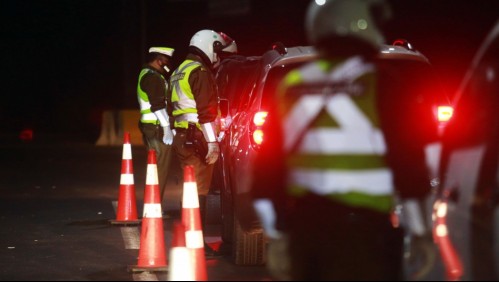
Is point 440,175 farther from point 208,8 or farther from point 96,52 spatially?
point 96,52

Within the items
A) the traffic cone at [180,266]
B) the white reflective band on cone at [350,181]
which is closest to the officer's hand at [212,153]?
the traffic cone at [180,266]

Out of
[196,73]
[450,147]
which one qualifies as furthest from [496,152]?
[196,73]

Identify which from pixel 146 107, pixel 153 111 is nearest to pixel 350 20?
pixel 153 111

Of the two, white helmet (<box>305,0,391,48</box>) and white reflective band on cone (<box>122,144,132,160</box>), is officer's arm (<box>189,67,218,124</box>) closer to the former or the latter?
white reflective band on cone (<box>122,144,132,160</box>)

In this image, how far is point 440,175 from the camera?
5.30 m

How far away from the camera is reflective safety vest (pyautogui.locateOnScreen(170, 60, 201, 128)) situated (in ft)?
34.8

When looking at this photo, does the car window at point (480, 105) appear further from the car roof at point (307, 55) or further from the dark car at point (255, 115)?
the car roof at point (307, 55)

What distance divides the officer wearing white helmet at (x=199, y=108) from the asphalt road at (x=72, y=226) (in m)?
0.74

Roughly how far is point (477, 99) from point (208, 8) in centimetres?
4354

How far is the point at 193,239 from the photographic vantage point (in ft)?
25.0

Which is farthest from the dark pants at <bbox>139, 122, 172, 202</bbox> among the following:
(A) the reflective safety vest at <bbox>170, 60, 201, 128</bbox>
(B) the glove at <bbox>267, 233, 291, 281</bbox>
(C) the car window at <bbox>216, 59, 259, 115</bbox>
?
(B) the glove at <bbox>267, 233, 291, 281</bbox>

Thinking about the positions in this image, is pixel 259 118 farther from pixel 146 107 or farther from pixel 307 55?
pixel 146 107

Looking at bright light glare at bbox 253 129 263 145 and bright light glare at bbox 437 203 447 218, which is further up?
bright light glare at bbox 253 129 263 145

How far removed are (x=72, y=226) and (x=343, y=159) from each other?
7895 millimetres
